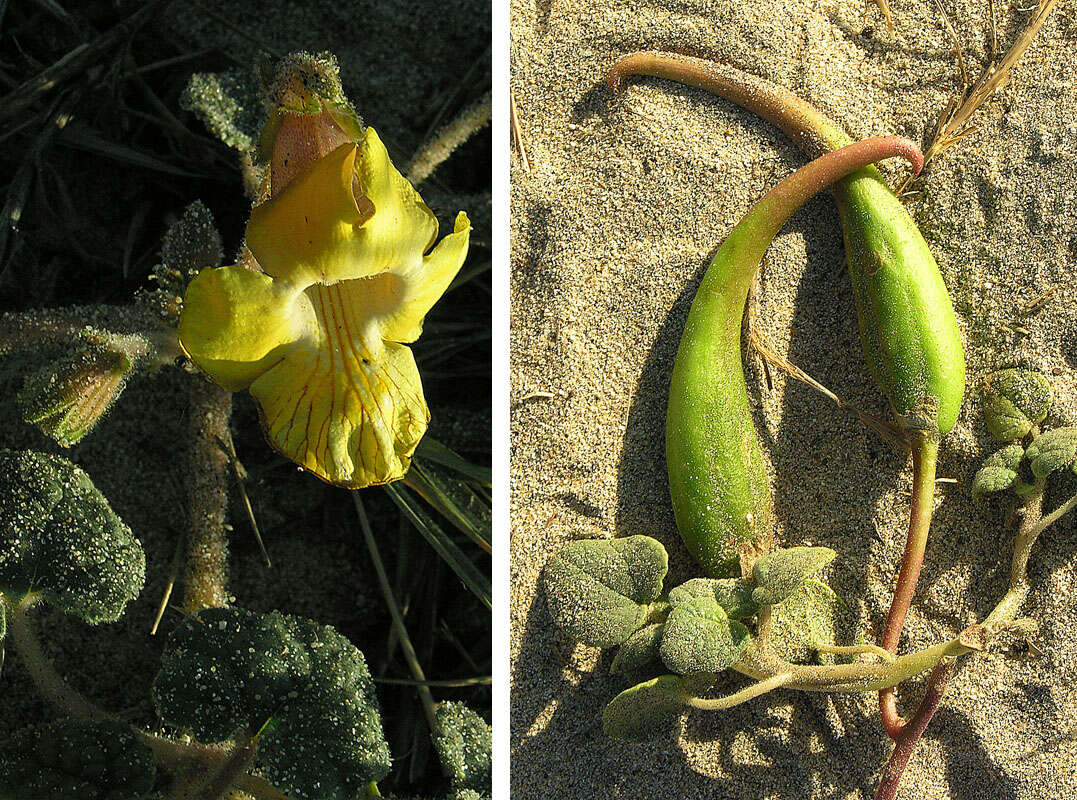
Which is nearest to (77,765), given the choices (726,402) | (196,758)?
(196,758)

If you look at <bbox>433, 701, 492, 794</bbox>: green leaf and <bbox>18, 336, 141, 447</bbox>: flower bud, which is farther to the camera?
<bbox>433, 701, 492, 794</bbox>: green leaf

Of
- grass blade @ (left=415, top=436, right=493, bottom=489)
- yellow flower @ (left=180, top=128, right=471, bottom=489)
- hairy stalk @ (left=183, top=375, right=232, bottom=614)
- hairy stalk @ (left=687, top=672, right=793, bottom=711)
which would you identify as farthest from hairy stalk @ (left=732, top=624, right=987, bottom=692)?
hairy stalk @ (left=183, top=375, right=232, bottom=614)

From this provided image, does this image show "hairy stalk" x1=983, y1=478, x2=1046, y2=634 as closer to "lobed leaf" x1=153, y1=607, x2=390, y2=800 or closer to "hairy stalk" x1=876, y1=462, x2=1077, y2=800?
"hairy stalk" x1=876, y1=462, x2=1077, y2=800

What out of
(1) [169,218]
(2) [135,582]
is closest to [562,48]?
(1) [169,218]

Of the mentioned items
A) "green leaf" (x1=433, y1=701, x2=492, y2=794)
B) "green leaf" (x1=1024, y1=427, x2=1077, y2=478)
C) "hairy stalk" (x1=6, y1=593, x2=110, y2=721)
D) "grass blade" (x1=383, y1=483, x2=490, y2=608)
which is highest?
"green leaf" (x1=1024, y1=427, x2=1077, y2=478)

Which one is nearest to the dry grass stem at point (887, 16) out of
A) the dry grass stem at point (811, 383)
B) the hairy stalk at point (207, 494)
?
the dry grass stem at point (811, 383)

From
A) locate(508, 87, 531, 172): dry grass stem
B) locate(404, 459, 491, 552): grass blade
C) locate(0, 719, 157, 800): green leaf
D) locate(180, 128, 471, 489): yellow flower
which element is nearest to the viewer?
locate(180, 128, 471, 489): yellow flower

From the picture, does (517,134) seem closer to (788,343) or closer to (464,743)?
(788,343)
